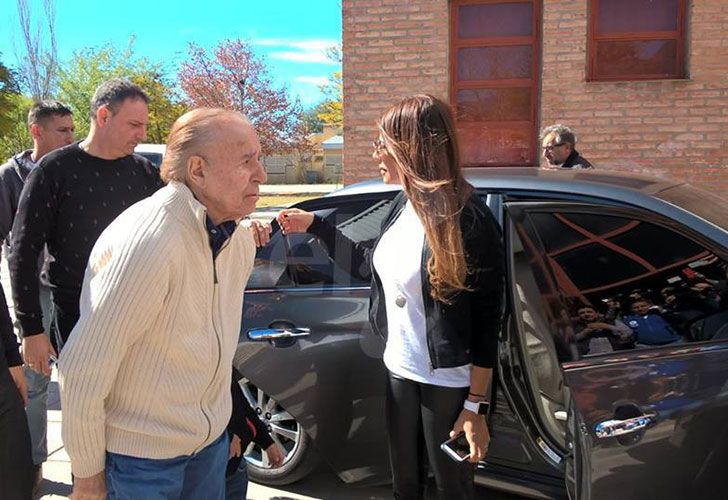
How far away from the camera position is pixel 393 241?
79.0 inches

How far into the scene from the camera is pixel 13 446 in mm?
1760

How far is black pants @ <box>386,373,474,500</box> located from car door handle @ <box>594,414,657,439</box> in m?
0.40

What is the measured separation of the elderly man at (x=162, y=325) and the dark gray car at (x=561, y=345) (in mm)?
1087

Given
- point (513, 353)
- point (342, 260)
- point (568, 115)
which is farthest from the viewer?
point (568, 115)

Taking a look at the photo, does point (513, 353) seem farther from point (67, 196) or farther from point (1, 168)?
point (1, 168)

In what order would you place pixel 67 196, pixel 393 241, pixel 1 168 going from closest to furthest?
pixel 393 241, pixel 67 196, pixel 1 168

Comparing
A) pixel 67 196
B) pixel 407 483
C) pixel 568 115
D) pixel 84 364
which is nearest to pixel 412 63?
pixel 568 115

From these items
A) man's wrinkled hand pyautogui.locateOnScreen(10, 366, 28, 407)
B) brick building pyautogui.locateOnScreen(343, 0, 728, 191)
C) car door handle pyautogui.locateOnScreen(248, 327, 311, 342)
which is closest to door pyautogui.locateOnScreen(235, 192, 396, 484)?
car door handle pyautogui.locateOnScreen(248, 327, 311, 342)

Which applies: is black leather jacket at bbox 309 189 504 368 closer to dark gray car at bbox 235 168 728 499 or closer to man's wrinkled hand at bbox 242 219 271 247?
dark gray car at bbox 235 168 728 499

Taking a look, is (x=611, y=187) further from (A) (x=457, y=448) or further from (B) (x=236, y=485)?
(B) (x=236, y=485)

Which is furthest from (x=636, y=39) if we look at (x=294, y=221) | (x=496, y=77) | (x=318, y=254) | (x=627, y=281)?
(x=294, y=221)

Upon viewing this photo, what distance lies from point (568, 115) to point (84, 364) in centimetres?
644

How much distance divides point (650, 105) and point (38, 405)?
20.8ft

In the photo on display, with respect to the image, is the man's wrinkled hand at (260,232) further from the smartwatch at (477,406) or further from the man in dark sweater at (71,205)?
the smartwatch at (477,406)
